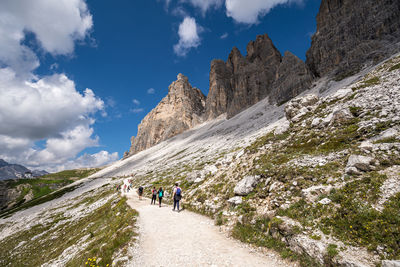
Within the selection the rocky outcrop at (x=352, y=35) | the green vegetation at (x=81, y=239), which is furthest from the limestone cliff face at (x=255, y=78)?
the green vegetation at (x=81, y=239)

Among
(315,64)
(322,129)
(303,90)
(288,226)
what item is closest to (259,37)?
(315,64)

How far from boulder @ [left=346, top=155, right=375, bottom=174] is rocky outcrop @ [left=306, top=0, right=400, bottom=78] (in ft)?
222

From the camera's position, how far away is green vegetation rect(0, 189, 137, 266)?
1079cm

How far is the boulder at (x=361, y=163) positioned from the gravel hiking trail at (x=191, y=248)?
6.03 metres

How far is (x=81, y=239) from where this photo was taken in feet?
58.1

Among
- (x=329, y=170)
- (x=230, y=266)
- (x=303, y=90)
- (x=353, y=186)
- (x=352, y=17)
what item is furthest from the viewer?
(x=303, y=90)

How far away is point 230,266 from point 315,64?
9838 cm

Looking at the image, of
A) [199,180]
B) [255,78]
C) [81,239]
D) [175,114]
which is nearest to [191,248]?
[199,180]

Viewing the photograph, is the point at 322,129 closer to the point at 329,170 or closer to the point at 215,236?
the point at 329,170

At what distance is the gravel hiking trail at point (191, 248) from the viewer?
7.97 metres

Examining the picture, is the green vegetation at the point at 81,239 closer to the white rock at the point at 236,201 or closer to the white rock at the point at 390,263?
the white rock at the point at 236,201

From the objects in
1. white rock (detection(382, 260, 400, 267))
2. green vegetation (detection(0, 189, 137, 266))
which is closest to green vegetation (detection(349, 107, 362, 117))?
white rock (detection(382, 260, 400, 267))

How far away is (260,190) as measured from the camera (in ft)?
41.0

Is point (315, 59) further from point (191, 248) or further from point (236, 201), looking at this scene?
point (191, 248)
